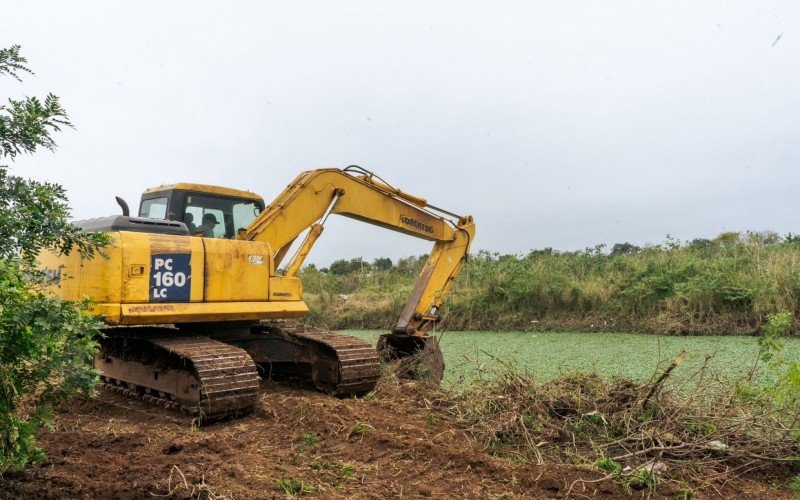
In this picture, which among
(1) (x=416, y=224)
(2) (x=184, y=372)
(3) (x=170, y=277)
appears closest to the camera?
(2) (x=184, y=372)

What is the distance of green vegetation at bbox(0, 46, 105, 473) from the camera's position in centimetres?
306

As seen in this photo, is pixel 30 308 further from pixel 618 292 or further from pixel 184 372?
pixel 618 292

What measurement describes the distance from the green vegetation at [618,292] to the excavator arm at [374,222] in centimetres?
360

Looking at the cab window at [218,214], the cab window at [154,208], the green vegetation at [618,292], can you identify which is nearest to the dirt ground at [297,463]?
the cab window at [218,214]

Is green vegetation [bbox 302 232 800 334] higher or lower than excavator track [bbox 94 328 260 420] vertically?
higher

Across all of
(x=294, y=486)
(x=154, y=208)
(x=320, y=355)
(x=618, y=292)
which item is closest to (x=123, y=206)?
(x=154, y=208)

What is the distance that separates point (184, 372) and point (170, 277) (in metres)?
0.84

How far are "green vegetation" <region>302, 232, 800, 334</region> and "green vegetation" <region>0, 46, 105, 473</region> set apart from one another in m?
9.53

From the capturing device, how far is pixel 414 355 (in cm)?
820

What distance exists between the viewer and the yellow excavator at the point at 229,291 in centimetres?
620

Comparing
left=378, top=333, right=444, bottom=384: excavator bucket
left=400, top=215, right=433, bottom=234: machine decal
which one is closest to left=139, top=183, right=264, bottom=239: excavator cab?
left=400, top=215, right=433, bottom=234: machine decal

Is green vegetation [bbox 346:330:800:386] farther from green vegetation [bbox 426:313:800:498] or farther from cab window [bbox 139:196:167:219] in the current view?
cab window [bbox 139:196:167:219]

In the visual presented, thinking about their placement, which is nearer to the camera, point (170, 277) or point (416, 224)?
point (170, 277)

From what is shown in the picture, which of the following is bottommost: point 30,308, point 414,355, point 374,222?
point 414,355
